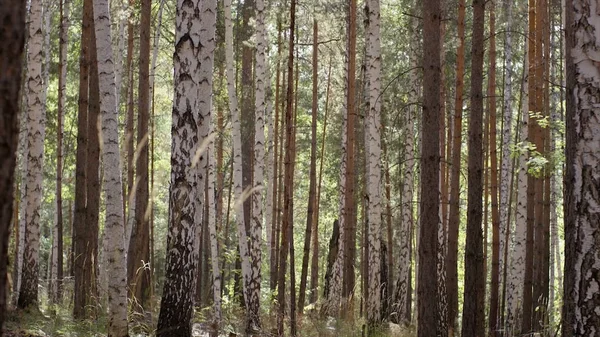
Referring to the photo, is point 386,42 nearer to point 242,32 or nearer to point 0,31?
point 242,32

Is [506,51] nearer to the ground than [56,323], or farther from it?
farther from it

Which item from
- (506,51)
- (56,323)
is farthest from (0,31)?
(506,51)

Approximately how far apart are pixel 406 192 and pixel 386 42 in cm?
450

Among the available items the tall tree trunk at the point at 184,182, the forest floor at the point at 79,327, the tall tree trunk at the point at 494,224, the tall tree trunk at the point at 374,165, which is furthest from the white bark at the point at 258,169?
the tall tree trunk at the point at 494,224

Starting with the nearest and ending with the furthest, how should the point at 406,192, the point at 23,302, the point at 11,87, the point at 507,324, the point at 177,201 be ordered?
the point at 11,87 → the point at 177,201 → the point at 23,302 → the point at 507,324 → the point at 406,192

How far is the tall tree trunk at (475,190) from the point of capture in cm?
978

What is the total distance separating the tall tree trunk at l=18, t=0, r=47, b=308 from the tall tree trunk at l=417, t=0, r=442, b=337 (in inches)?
234

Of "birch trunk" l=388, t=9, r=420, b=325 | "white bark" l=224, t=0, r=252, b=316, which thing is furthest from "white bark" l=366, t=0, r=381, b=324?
"birch trunk" l=388, t=9, r=420, b=325

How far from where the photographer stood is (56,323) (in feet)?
33.4

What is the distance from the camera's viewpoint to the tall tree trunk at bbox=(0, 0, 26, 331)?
255cm

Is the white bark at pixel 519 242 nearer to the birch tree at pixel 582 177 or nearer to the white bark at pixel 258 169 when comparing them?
the white bark at pixel 258 169

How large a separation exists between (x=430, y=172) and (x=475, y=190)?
1.39 m

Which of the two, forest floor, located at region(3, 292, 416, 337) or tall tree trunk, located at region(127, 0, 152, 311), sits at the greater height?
tall tree trunk, located at region(127, 0, 152, 311)

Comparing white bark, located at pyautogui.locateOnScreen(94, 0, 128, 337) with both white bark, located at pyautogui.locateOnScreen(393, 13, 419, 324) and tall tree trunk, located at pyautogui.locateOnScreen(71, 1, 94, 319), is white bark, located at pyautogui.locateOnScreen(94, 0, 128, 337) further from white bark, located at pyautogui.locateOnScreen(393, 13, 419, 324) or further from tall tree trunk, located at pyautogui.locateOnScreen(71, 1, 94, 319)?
white bark, located at pyautogui.locateOnScreen(393, 13, 419, 324)
